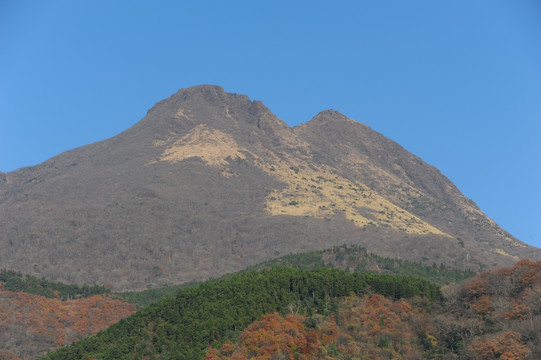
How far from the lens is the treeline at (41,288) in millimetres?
108062

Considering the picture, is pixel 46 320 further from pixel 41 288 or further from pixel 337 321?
pixel 337 321

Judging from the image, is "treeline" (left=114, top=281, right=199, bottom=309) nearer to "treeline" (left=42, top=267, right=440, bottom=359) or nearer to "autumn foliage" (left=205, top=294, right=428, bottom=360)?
"treeline" (left=42, top=267, right=440, bottom=359)

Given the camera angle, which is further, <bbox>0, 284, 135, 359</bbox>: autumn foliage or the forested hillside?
<bbox>0, 284, 135, 359</bbox>: autumn foliage

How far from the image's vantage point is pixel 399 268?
4825 inches

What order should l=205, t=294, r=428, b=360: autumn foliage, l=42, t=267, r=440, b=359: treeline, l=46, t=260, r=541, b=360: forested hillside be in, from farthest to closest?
l=42, t=267, r=440, b=359: treeline → l=46, t=260, r=541, b=360: forested hillside → l=205, t=294, r=428, b=360: autumn foliage

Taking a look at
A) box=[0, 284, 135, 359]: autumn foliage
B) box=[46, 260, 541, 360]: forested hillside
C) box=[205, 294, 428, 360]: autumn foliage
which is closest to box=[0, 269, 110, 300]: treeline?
box=[0, 284, 135, 359]: autumn foliage

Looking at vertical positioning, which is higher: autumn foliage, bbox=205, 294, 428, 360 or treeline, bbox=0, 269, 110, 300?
treeline, bbox=0, 269, 110, 300

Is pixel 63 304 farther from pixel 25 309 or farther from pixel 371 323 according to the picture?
pixel 371 323

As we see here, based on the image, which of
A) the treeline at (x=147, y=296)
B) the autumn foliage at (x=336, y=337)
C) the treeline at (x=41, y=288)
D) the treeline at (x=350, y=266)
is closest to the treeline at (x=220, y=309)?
the autumn foliage at (x=336, y=337)

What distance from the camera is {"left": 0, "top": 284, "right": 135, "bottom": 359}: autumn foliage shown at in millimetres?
89312

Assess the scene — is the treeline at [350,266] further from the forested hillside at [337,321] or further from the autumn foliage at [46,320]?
the forested hillside at [337,321]

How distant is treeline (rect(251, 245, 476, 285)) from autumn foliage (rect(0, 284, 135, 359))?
118 feet

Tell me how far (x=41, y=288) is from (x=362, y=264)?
7110 cm

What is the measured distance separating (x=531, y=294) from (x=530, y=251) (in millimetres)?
153627
